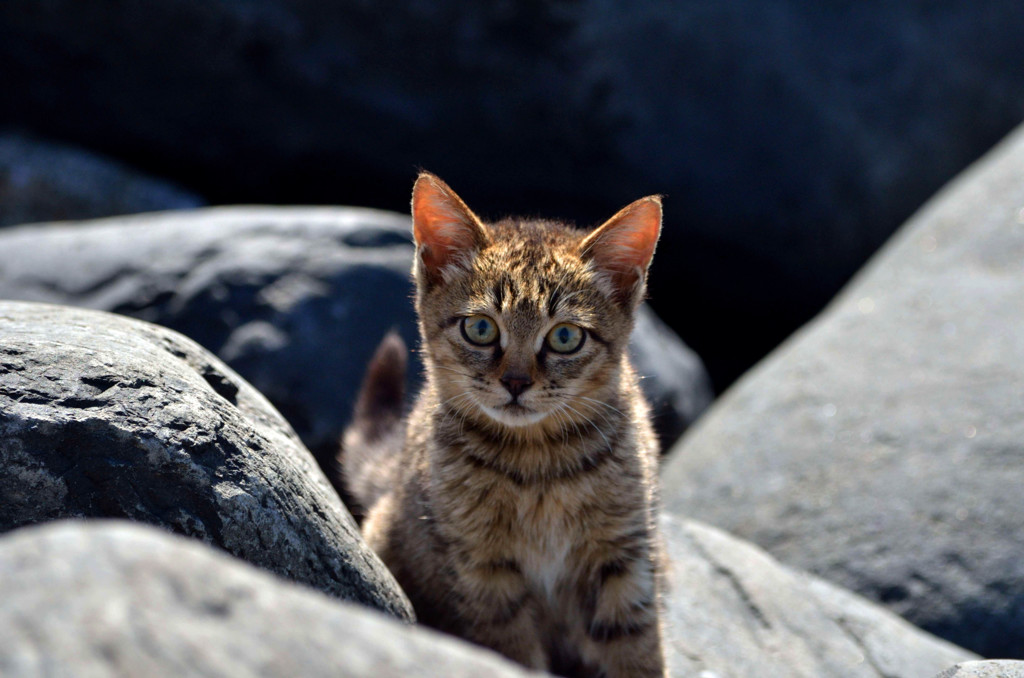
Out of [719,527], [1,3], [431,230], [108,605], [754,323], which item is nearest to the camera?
[108,605]

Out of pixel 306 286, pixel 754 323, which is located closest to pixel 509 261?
pixel 306 286

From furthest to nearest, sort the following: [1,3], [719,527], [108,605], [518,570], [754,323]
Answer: [754,323] → [1,3] → [719,527] → [518,570] → [108,605]

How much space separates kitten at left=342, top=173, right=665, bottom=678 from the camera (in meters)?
3.19

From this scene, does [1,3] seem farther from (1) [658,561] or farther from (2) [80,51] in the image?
(1) [658,561]

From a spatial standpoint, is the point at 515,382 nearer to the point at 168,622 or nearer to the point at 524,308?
the point at 524,308

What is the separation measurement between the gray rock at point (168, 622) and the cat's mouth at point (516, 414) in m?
1.64

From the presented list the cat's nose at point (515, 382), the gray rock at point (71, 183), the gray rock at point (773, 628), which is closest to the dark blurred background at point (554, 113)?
the gray rock at point (71, 183)

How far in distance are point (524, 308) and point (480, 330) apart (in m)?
0.18

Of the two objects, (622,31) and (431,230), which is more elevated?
(622,31)

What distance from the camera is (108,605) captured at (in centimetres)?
131

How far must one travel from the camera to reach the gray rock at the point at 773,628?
357cm

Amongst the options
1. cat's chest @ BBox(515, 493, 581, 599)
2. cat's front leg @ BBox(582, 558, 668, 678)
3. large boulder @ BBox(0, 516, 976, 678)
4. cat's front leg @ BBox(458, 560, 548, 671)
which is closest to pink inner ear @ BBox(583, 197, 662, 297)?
cat's chest @ BBox(515, 493, 581, 599)

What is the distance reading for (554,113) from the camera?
6648 millimetres

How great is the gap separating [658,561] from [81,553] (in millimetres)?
2416
